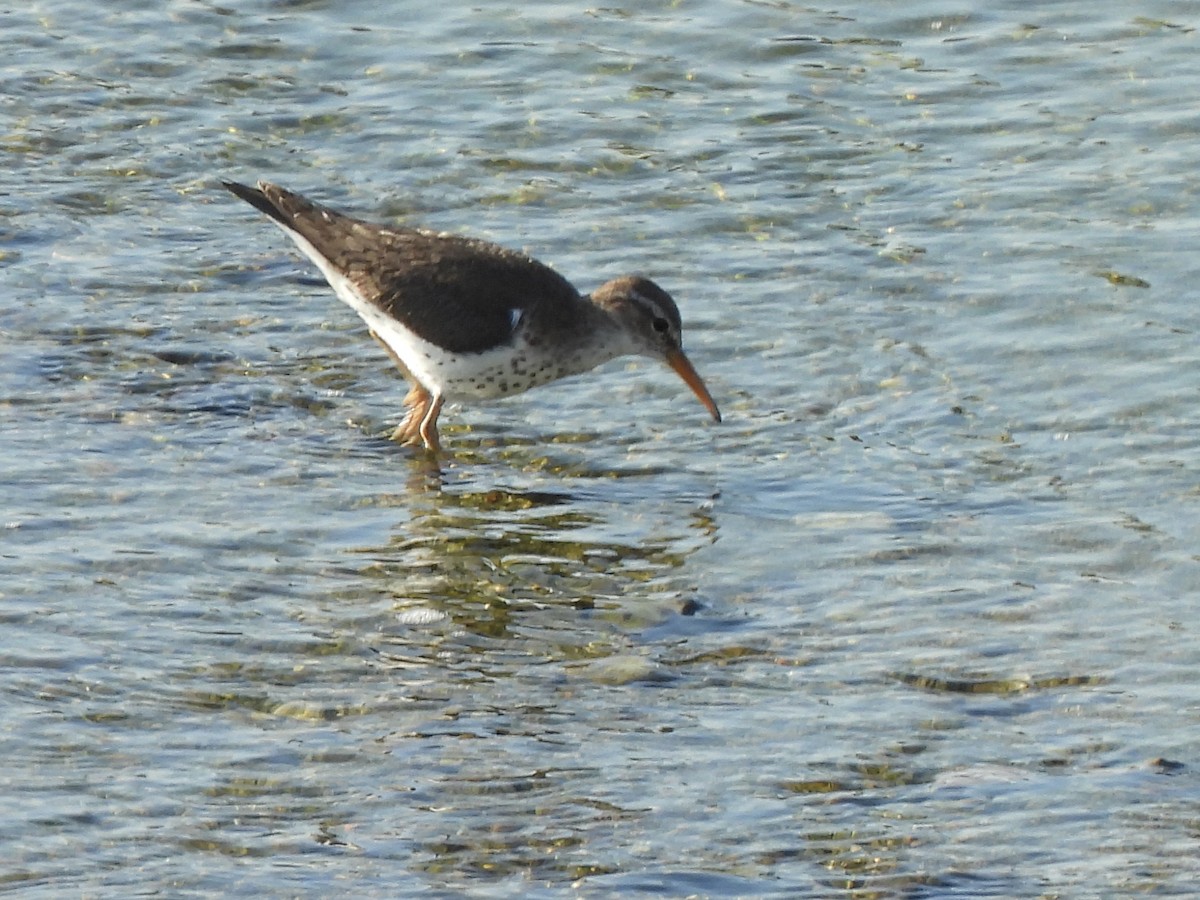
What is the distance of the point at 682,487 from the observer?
10055mm

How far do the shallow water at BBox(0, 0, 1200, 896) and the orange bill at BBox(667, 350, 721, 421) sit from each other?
150 mm

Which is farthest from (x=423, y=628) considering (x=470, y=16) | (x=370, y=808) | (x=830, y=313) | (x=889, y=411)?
(x=470, y=16)

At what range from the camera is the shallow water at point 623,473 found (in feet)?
23.3

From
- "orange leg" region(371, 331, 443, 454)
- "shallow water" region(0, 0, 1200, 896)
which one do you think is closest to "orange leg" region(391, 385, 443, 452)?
"orange leg" region(371, 331, 443, 454)

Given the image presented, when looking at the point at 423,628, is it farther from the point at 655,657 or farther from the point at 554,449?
the point at 554,449

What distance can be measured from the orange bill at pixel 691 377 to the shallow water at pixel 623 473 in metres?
0.15

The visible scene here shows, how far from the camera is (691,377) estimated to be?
10.7 meters

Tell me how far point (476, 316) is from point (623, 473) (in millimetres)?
1128

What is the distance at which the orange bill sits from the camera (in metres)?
10.5

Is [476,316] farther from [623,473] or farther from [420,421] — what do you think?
[623,473]

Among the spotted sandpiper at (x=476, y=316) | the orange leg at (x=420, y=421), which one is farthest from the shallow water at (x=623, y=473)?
the spotted sandpiper at (x=476, y=316)

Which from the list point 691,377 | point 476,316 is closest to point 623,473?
point 691,377

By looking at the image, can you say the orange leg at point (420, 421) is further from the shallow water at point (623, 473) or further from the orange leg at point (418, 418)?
the shallow water at point (623, 473)

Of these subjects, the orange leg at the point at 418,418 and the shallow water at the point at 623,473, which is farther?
the orange leg at the point at 418,418
